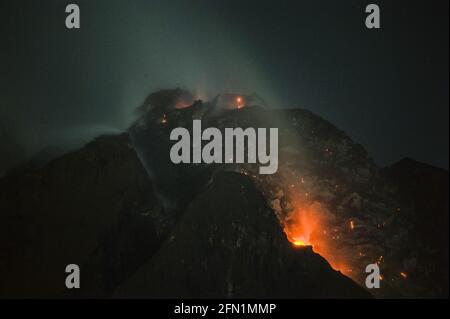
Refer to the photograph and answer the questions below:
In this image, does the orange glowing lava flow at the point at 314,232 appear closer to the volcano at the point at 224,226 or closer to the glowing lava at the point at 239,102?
the volcano at the point at 224,226

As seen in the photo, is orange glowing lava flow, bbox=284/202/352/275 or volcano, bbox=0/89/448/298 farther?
orange glowing lava flow, bbox=284/202/352/275

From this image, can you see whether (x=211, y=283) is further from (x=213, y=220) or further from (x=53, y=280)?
(x=53, y=280)
